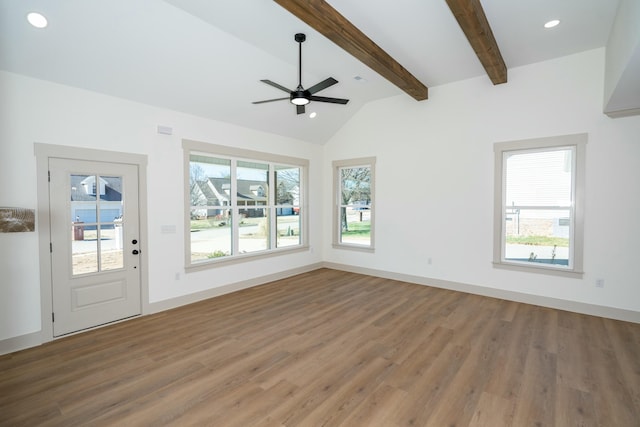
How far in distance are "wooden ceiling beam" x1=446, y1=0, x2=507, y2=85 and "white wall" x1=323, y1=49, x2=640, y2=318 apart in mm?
760

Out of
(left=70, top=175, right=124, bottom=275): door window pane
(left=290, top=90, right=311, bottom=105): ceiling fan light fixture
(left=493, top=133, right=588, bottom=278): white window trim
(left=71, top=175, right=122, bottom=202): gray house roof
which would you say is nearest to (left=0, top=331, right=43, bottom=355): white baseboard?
(left=70, top=175, right=124, bottom=275): door window pane

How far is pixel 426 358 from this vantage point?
9.86 ft

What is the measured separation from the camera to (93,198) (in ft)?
12.3

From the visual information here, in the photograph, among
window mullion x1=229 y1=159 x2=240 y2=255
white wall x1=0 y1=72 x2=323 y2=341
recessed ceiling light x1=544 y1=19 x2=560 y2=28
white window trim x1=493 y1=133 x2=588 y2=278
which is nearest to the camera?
white wall x1=0 y1=72 x2=323 y2=341

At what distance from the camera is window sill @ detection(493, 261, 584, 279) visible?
427 cm

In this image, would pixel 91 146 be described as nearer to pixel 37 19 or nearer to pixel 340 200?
pixel 37 19

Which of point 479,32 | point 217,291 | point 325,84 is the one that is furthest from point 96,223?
point 479,32

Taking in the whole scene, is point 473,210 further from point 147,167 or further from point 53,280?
point 53,280

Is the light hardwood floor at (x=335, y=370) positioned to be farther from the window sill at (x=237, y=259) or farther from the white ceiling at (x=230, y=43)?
the white ceiling at (x=230, y=43)

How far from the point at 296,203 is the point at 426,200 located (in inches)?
107

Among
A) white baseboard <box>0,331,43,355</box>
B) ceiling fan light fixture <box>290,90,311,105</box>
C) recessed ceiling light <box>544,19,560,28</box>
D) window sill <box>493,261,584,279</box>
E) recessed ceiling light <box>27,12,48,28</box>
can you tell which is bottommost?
white baseboard <box>0,331,43,355</box>

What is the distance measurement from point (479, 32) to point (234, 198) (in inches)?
166

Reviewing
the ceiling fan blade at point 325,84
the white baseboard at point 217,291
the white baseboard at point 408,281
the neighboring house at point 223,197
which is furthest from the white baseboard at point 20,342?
the ceiling fan blade at point 325,84

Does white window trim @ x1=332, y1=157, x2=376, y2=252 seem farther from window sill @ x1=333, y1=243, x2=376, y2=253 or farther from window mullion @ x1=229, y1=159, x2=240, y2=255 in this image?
window mullion @ x1=229, y1=159, x2=240, y2=255
